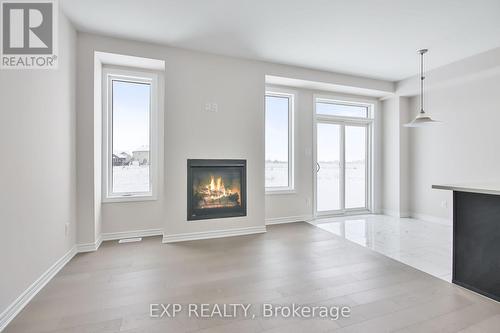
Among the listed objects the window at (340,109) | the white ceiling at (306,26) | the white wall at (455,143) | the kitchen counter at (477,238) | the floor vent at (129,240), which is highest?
the white ceiling at (306,26)

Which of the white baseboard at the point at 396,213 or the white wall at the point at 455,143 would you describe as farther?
the white baseboard at the point at 396,213

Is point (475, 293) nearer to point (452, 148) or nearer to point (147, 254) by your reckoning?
point (452, 148)

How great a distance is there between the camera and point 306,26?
3.04 m

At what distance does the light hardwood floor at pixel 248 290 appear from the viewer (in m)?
1.75

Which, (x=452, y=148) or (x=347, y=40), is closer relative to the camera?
(x=347, y=40)

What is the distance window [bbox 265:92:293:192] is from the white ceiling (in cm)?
99

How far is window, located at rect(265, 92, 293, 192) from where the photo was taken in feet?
15.8

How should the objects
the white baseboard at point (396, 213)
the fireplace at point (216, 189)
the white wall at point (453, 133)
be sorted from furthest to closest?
the white baseboard at point (396, 213) < the white wall at point (453, 133) < the fireplace at point (216, 189)

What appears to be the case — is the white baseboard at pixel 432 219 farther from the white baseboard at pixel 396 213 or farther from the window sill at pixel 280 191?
the window sill at pixel 280 191

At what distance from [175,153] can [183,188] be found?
21.3 inches

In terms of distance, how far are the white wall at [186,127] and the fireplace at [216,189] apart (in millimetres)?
99

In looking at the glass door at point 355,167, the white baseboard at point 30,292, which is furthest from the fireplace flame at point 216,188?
the glass door at point 355,167

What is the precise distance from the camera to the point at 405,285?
2305mm

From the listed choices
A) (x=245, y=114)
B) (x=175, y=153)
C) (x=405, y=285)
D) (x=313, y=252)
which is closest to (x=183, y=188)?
(x=175, y=153)
